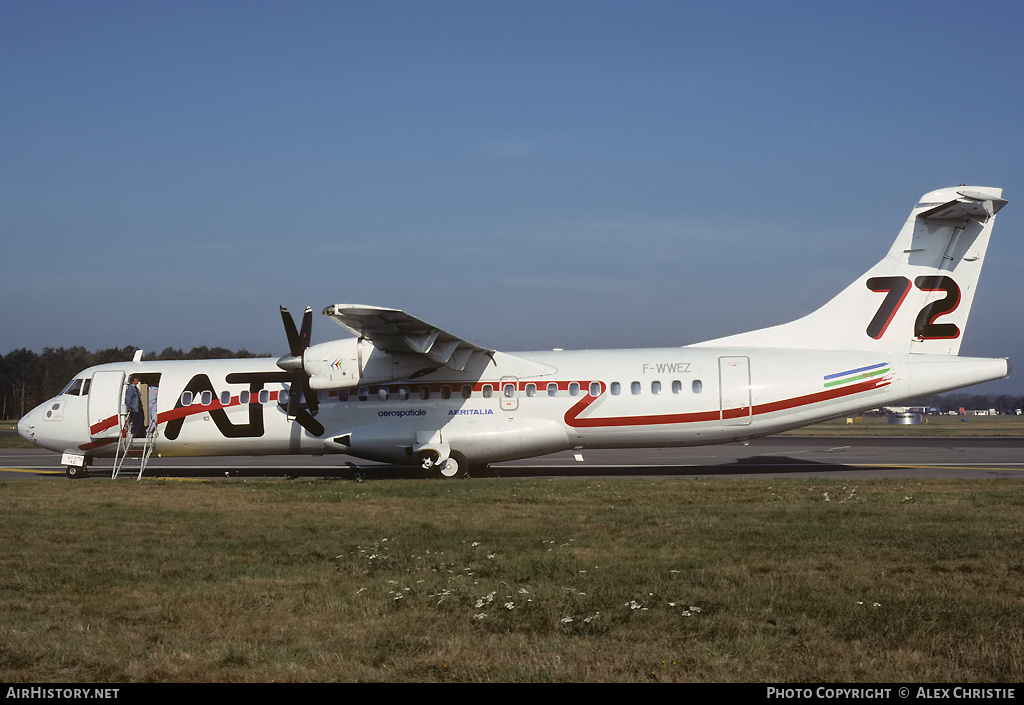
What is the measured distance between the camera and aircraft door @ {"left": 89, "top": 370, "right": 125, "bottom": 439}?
2280cm

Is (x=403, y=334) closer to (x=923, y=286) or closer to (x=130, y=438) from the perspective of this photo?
(x=130, y=438)

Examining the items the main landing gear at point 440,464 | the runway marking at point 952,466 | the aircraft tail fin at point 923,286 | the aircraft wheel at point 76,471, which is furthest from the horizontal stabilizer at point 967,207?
the aircraft wheel at point 76,471

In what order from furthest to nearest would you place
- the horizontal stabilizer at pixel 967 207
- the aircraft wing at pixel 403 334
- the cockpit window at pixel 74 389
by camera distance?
1. the cockpit window at pixel 74 389
2. the horizontal stabilizer at pixel 967 207
3. the aircraft wing at pixel 403 334

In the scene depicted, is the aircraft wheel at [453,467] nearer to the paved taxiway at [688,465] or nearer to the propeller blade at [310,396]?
the paved taxiway at [688,465]

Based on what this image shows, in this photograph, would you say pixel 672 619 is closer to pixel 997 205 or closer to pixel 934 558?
pixel 934 558

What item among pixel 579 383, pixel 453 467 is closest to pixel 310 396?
pixel 453 467

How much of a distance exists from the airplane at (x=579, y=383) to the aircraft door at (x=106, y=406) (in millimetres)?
38

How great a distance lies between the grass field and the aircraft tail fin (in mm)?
6067

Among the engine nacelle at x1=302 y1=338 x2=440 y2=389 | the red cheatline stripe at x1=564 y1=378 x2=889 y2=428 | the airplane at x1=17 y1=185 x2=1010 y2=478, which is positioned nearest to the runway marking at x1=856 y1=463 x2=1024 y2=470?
the airplane at x1=17 y1=185 x2=1010 y2=478

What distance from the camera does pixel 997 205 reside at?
19.4 m

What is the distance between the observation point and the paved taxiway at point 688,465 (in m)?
22.1

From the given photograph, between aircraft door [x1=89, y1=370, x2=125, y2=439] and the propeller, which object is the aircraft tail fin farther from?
aircraft door [x1=89, y1=370, x2=125, y2=439]

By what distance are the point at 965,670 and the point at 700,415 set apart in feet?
49.1
